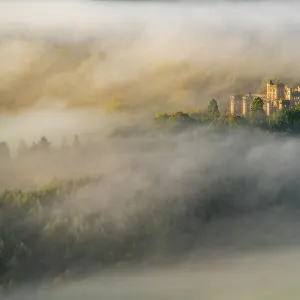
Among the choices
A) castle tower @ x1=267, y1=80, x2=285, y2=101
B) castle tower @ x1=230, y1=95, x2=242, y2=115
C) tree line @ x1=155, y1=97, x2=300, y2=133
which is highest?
castle tower @ x1=267, y1=80, x2=285, y2=101

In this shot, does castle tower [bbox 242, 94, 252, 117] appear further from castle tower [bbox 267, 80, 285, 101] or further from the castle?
castle tower [bbox 267, 80, 285, 101]

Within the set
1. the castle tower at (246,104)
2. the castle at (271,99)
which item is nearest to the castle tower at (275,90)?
the castle at (271,99)

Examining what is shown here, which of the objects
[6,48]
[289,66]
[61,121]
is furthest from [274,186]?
[6,48]

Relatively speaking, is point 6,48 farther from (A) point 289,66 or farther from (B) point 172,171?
(A) point 289,66

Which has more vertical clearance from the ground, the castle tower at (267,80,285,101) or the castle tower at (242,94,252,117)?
the castle tower at (267,80,285,101)

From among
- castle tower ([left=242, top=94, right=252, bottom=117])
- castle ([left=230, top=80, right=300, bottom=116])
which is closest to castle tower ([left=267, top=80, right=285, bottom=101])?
castle ([left=230, top=80, right=300, bottom=116])

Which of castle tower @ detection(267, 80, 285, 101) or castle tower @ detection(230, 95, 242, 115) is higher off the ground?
castle tower @ detection(267, 80, 285, 101)

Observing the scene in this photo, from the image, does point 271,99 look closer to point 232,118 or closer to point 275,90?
point 275,90

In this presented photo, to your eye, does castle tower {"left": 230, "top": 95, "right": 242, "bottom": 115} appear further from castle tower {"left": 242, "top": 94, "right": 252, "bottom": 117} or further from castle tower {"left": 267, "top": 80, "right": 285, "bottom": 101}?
castle tower {"left": 267, "top": 80, "right": 285, "bottom": 101}

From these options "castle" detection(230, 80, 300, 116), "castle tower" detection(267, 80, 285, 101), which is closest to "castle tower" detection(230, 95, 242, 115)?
"castle" detection(230, 80, 300, 116)
